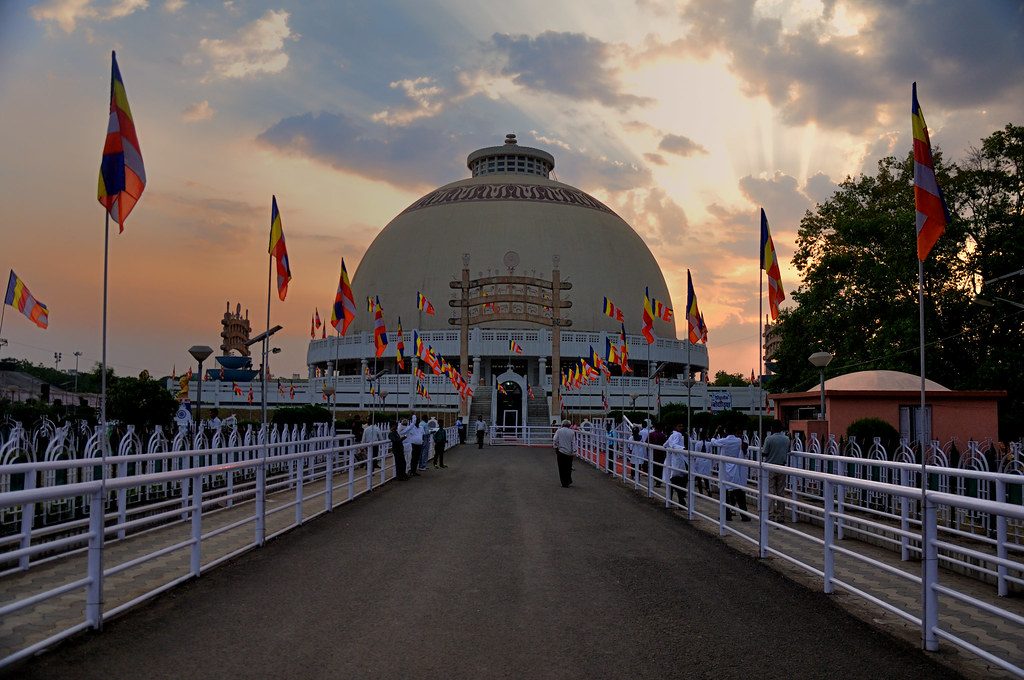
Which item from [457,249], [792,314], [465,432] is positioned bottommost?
[465,432]

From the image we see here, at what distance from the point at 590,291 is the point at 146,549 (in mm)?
64740

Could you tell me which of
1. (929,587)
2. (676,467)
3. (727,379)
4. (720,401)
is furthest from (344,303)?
(727,379)

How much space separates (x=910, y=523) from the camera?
11867 mm

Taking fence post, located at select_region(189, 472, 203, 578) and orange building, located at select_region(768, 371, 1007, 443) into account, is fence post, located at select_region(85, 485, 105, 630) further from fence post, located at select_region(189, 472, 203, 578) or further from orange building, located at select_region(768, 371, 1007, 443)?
orange building, located at select_region(768, 371, 1007, 443)

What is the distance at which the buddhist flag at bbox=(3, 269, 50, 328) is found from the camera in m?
28.7

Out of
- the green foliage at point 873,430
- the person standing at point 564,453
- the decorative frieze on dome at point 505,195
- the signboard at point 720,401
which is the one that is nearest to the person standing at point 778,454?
the person standing at point 564,453

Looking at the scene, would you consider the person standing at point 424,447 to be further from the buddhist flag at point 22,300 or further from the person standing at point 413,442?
the buddhist flag at point 22,300

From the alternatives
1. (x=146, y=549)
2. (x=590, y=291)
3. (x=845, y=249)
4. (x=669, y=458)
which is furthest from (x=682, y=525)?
(x=590, y=291)

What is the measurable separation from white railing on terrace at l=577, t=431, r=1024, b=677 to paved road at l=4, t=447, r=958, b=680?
47cm

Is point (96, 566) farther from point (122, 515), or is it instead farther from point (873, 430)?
point (873, 430)

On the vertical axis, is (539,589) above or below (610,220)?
below

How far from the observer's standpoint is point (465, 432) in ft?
160

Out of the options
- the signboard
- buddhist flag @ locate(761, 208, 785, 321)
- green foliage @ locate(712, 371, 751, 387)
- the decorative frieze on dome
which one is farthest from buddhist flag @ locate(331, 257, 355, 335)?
green foliage @ locate(712, 371, 751, 387)

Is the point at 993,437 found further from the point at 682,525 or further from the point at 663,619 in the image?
the point at 663,619
